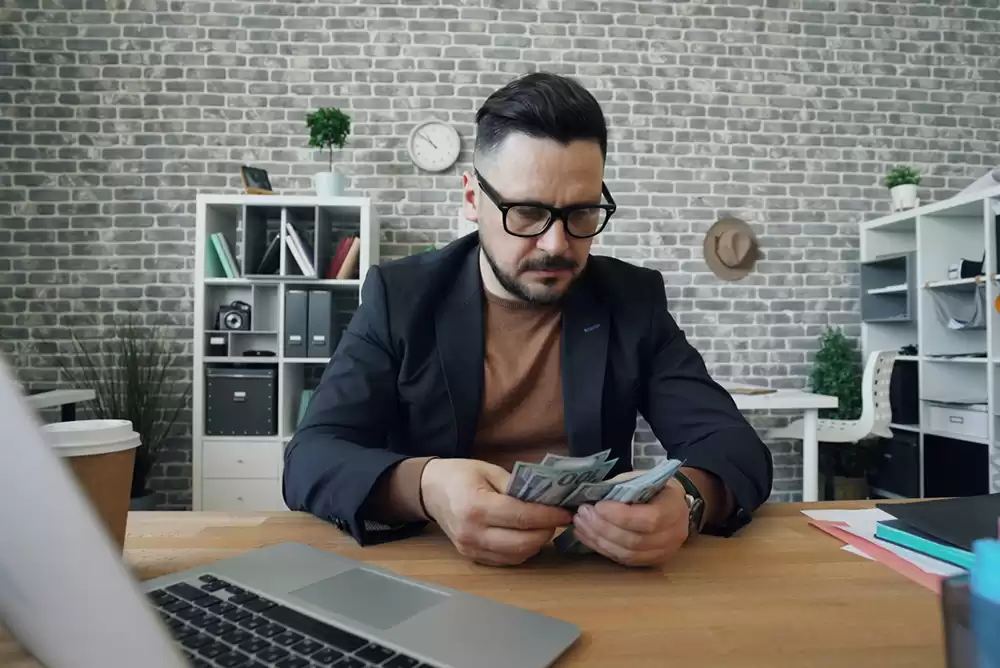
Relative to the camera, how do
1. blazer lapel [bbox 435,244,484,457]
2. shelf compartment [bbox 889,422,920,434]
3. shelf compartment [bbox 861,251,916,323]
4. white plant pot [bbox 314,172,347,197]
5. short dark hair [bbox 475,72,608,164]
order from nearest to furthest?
1. short dark hair [bbox 475,72,608,164]
2. blazer lapel [bbox 435,244,484,457]
3. white plant pot [bbox 314,172,347,197]
4. shelf compartment [bbox 889,422,920,434]
5. shelf compartment [bbox 861,251,916,323]

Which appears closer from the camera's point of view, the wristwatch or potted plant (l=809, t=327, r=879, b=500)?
the wristwatch

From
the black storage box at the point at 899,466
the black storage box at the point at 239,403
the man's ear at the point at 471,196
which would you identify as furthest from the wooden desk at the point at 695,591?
the black storage box at the point at 899,466

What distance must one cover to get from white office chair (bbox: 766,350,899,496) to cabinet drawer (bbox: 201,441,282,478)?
109 inches

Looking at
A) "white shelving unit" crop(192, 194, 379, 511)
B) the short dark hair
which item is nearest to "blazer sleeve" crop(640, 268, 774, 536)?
the short dark hair

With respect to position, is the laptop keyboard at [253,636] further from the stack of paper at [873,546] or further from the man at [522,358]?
the stack of paper at [873,546]

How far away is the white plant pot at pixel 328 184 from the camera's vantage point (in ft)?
10.7

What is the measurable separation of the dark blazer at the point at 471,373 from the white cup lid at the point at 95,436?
0.43 meters

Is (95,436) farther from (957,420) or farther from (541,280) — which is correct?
(957,420)

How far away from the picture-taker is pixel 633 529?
Answer: 0.76 m

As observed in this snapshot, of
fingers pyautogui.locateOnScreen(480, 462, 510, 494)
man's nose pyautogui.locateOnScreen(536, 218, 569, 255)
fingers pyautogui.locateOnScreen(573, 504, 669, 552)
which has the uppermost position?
man's nose pyautogui.locateOnScreen(536, 218, 569, 255)

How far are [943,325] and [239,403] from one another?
4.05 m

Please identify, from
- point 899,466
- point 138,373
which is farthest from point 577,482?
point 899,466

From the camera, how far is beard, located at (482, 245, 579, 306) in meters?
1.25

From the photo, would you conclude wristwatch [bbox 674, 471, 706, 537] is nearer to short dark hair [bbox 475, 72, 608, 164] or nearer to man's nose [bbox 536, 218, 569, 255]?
man's nose [bbox 536, 218, 569, 255]
